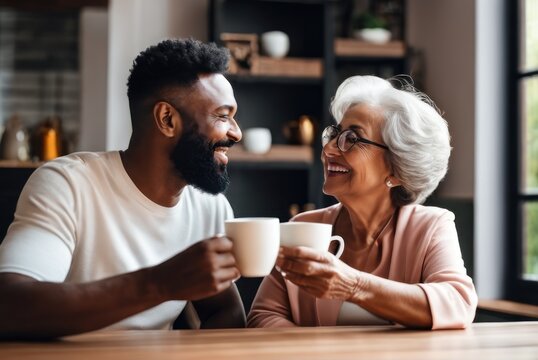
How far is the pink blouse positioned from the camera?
174 centimetres

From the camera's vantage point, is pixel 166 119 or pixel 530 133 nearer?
pixel 166 119

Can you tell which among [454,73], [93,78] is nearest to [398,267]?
[454,73]

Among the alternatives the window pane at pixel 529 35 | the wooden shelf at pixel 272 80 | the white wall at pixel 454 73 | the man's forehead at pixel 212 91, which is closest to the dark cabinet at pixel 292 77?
the wooden shelf at pixel 272 80

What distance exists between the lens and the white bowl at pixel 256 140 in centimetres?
379

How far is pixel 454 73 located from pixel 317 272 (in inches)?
103

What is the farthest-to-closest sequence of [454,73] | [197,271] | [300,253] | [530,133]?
[454,73] < [530,133] < [300,253] < [197,271]

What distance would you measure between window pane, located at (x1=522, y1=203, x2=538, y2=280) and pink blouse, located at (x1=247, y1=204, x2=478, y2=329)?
1.69 m

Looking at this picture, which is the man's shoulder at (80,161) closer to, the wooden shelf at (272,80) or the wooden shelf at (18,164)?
the wooden shelf at (18,164)

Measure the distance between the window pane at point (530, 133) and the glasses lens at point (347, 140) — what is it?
1.75 meters

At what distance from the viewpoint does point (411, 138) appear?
1.96 metres

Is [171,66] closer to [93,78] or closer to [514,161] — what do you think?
[514,161]

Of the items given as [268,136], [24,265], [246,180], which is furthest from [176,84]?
[246,180]

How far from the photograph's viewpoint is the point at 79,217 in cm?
167

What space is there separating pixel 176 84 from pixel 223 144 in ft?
0.60
